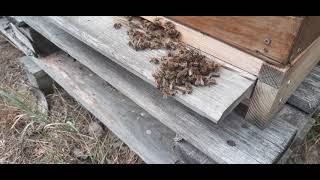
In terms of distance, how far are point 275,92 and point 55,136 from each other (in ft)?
5.17

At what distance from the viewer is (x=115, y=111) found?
2266 millimetres

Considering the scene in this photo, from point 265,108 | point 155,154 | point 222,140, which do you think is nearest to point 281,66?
point 265,108

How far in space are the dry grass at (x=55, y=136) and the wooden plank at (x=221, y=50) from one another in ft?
2.93

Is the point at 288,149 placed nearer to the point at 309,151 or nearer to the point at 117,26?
the point at 309,151

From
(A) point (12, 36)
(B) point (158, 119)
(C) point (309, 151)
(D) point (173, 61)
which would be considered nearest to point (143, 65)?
(D) point (173, 61)

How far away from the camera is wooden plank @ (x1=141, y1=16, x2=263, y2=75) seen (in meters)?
1.67

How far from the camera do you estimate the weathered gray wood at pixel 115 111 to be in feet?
6.64

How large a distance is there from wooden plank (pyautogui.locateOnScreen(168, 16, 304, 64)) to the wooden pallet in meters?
0.16

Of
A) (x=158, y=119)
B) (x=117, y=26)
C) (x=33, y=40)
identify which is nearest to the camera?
(x=158, y=119)

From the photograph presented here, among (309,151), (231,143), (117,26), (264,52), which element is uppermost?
(264,52)

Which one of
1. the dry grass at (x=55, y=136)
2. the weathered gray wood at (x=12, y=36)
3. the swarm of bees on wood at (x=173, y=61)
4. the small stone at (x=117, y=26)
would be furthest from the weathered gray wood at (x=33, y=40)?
the swarm of bees on wood at (x=173, y=61)

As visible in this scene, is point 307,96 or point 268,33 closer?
point 268,33

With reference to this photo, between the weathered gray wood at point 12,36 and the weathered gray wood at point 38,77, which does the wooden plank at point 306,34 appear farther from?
the weathered gray wood at point 12,36
